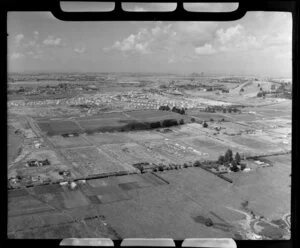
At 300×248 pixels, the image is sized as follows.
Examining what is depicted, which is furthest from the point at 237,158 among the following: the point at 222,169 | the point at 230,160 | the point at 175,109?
the point at 175,109

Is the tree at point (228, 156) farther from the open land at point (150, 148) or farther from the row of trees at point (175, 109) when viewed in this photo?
the row of trees at point (175, 109)

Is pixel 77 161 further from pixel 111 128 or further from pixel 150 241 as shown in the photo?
pixel 150 241

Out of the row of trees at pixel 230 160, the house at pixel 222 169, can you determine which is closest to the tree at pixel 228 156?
the row of trees at pixel 230 160

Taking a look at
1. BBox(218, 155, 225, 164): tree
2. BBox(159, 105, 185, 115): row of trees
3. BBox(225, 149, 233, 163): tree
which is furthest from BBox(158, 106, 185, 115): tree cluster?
BBox(225, 149, 233, 163): tree

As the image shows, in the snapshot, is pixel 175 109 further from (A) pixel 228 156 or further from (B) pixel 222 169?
(A) pixel 228 156

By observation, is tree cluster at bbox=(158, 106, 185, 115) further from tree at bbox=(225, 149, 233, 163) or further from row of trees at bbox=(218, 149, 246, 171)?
tree at bbox=(225, 149, 233, 163)

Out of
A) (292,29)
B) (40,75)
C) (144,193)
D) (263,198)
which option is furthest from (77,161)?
(292,29)

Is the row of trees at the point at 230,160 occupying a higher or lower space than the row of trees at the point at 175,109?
lower

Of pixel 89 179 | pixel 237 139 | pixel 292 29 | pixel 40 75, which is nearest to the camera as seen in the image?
pixel 292 29

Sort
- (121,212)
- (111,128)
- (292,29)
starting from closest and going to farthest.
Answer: (292,29) < (121,212) < (111,128)
